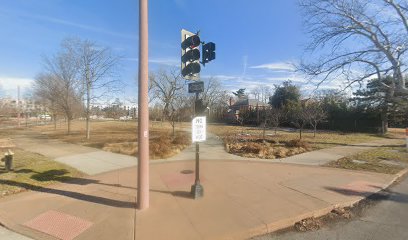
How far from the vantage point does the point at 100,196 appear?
6.67m

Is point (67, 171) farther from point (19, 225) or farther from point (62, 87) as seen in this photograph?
point (62, 87)

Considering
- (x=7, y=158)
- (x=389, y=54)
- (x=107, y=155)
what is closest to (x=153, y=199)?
(x=7, y=158)

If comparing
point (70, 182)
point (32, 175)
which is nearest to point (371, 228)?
point (70, 182)

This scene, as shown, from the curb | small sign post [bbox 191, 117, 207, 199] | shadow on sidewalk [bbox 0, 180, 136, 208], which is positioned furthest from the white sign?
the curb

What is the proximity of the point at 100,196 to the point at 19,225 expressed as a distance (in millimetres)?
1748

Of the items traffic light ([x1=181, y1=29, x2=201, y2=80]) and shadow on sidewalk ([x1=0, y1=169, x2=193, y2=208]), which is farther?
traffic light ([x1=181, y1=29, x2=201, y2=80])

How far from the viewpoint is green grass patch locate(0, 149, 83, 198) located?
7.58 meters

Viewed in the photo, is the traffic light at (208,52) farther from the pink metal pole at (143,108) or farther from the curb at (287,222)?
the curb at (287,222)

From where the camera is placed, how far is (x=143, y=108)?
572cm

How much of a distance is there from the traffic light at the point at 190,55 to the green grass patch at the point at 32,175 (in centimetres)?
471

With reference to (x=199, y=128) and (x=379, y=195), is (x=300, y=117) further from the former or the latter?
(x=199, y=128)

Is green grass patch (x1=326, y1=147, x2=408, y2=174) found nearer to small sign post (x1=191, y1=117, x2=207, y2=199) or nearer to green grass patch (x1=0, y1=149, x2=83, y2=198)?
small sign post (x1=191, y1=117, x2=207, y2=199)

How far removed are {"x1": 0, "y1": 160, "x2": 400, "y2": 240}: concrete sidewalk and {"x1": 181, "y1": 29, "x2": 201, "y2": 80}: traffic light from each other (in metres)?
2.73

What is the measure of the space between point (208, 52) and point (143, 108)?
6.91 feet
